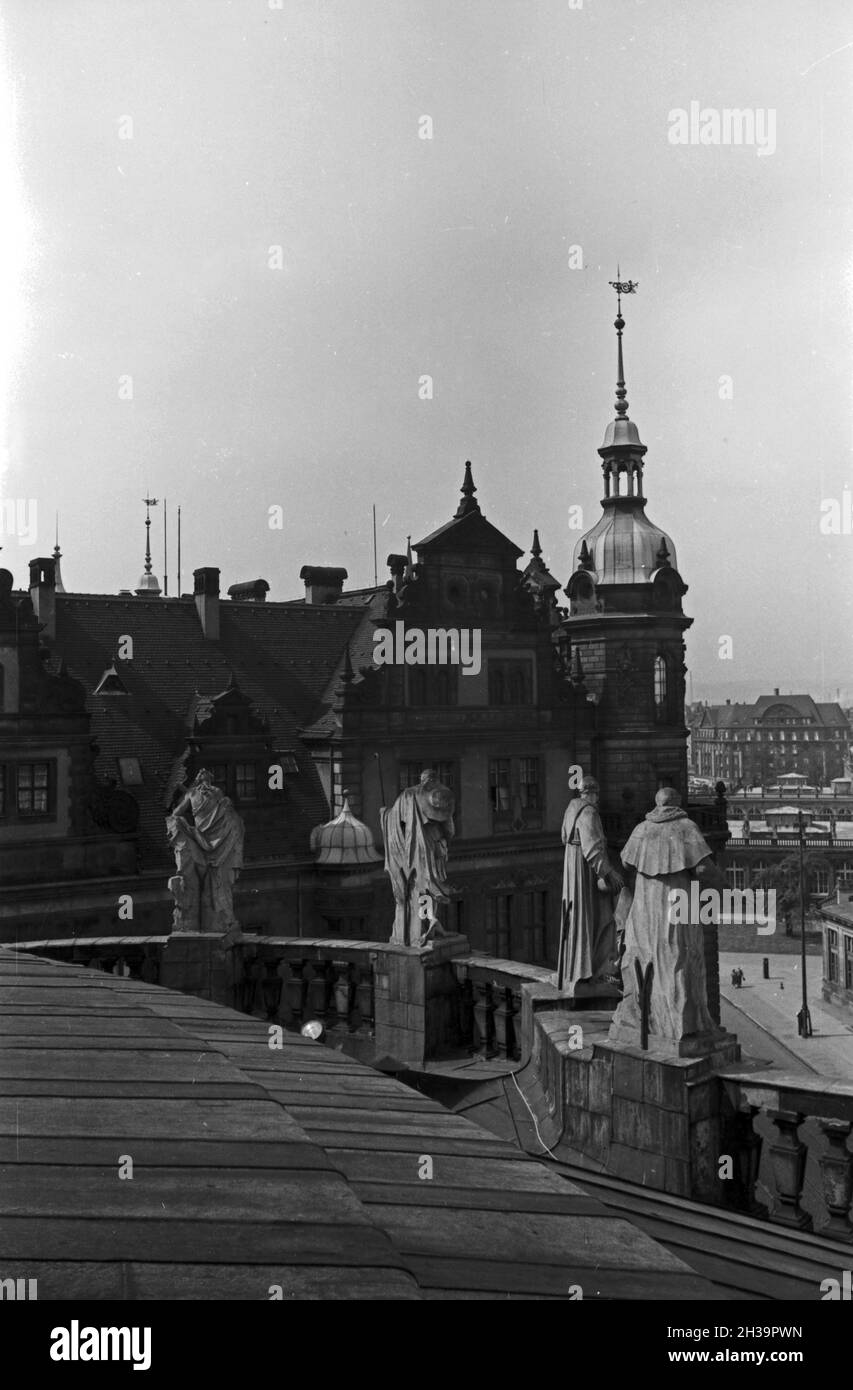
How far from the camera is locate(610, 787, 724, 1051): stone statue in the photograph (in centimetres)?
644

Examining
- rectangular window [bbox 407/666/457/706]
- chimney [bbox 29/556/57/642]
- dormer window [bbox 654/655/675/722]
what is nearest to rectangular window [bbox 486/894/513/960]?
rectangular window [bbox 407/666/457/706]

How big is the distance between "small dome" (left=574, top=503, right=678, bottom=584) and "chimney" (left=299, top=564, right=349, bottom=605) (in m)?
9.01

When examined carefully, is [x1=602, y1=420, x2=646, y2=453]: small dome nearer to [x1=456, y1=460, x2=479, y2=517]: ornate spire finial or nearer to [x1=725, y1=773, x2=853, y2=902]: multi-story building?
[x1=456, y1=460, x2=479, y2=517]: ornate spire finial

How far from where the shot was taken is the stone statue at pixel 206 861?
35.6 feet

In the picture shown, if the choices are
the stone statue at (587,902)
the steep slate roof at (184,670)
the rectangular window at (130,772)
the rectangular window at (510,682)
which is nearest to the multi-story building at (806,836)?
the rectangular window at (510,682)

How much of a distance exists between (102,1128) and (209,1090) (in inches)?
26.2

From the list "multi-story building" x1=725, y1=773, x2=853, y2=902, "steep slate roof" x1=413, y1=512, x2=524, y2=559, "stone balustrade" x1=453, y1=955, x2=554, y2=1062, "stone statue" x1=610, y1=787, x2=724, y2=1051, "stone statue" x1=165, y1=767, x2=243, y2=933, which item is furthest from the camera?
"multi-story building" x1=725, y1=773, x2=853, y2=902

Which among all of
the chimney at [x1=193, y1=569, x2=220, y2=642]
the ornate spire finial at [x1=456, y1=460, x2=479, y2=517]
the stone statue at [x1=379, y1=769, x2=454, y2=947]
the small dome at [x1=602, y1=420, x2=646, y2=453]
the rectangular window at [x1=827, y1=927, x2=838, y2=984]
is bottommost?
the rectangular window at [x1=827, y1=927, x2=838, y2=984]

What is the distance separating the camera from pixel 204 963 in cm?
1070

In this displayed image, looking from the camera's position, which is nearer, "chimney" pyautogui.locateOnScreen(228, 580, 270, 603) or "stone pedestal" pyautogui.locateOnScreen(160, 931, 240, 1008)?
"stone pedestal" pyautogui.locateOnScreen(160, 931, 240, 1008)

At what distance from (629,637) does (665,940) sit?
35.7m
